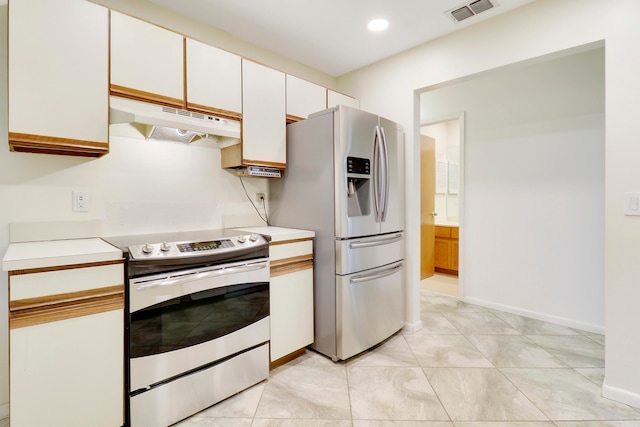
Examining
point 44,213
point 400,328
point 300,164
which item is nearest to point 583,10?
point 300,164

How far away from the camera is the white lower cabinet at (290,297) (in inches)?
83.5

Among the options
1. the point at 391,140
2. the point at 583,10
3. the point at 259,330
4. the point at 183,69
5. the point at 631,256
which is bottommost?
the point at 259,330

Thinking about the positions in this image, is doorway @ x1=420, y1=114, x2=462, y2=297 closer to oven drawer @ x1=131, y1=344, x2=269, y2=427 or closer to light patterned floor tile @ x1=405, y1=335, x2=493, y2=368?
light patterned floor tile @ x1=405, y1=335, x2=493, y2=368

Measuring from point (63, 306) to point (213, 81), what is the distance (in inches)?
61.1

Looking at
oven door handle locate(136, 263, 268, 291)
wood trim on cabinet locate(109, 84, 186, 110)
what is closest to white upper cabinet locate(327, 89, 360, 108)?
wood trim on cabinet locate(109, 84, 186, 110)

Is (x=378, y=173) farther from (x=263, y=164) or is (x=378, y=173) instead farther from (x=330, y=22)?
(x=330, y=22)

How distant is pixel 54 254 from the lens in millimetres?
1354

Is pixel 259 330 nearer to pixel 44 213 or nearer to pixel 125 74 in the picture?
pixel 44 213

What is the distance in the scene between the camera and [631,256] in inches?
69.4

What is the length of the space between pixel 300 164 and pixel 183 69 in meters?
1.01

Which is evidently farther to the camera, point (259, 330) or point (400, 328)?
point (400, 328)

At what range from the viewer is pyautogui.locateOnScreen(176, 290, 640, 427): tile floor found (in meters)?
1.67

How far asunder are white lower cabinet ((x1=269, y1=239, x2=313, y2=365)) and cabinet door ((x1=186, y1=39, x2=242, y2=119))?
1.02 m

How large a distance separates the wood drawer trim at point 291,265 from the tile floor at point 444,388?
0.69 metres
